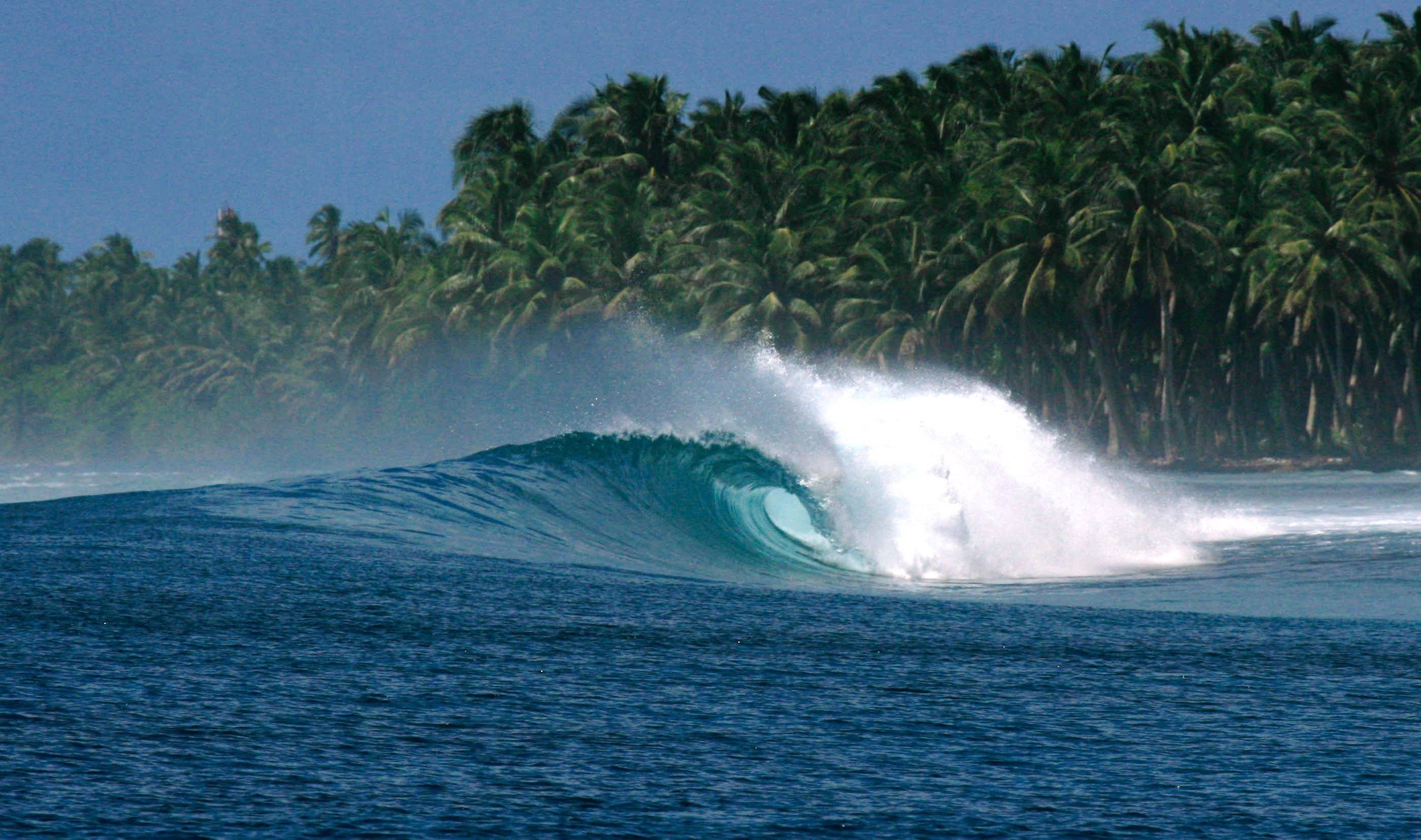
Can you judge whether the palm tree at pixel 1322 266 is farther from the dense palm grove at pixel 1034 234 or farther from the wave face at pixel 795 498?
the wave face at pixel 795 498

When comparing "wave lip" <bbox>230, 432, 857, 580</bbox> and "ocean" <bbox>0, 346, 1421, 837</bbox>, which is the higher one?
"wave lip" <bbox>230, 432, 857, 580</bbox>

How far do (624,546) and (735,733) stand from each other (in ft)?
35.7

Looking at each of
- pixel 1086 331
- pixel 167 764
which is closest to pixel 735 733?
pixel 167 764

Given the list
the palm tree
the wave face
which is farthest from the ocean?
the palm tree

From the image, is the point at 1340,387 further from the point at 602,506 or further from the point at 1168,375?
the point at 602,506

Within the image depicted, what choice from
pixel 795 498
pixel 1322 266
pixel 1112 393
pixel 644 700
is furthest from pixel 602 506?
pixel 1112 393

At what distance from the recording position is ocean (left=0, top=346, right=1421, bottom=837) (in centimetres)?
472

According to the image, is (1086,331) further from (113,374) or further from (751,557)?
(113,374)

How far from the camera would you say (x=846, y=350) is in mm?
55750

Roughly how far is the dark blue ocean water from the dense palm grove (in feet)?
129

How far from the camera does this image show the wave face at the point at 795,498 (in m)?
15.6

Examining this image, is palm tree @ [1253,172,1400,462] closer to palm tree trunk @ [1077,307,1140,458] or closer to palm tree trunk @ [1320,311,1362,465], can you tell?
palm tree trunk @ [1320,311,1362,465]

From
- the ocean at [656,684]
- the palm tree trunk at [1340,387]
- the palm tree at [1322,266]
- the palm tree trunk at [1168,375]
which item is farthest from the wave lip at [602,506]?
the palm tree trunk at [1340,387]

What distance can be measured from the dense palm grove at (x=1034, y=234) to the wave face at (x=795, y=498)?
Answer: 2892cm
